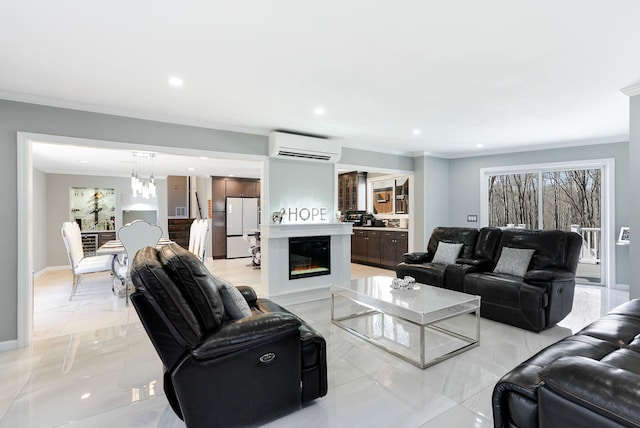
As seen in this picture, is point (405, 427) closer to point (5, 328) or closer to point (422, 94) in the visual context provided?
point (422, 94)

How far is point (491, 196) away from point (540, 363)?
5.29 metres

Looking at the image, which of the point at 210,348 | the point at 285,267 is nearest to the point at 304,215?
the point at 285,267

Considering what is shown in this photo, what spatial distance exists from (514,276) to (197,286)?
349cm

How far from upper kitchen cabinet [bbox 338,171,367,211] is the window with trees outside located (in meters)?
2.86

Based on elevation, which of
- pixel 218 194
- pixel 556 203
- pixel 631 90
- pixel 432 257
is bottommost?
pixel 432 257

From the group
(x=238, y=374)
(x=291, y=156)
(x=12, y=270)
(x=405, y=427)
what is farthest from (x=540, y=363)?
(x=12, y=270)

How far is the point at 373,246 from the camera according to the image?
284 inches

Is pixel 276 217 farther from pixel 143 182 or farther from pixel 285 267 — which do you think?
pixel 143 182

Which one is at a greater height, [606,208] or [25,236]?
[606,208]

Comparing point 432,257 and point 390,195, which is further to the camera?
point 390,195

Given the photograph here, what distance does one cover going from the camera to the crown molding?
2.84 m

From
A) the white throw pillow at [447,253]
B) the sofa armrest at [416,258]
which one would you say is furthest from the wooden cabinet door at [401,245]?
the white throw pillow at [447,253]

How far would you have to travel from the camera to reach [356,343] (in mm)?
3021

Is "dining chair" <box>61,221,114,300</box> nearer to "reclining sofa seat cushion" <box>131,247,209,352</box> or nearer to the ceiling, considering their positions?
the ceiling
